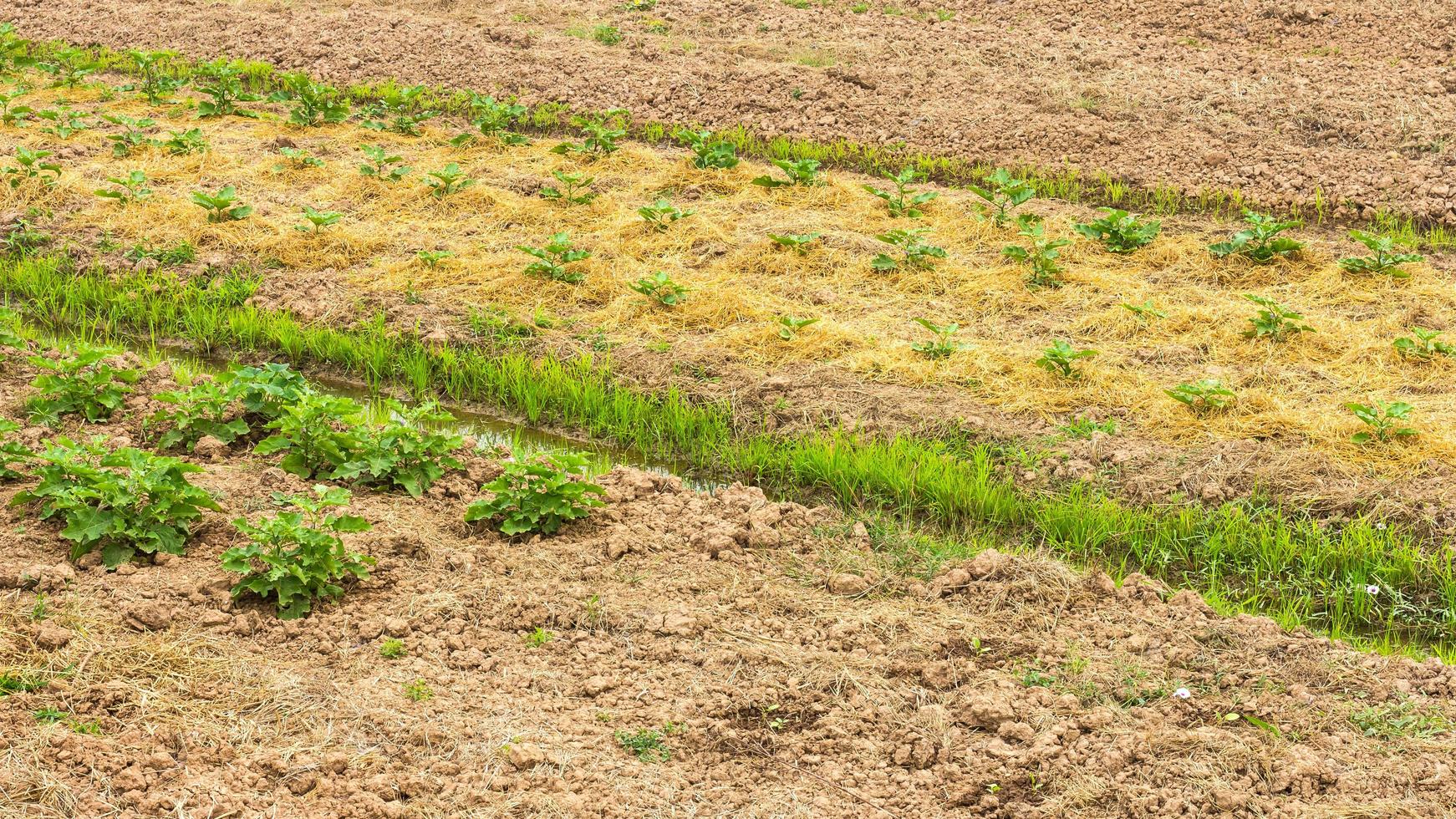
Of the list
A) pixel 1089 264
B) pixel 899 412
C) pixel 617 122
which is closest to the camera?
pixel 899 412

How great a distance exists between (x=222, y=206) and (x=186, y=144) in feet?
5.75

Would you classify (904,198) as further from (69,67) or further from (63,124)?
(69,67)

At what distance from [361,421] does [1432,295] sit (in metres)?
5.72

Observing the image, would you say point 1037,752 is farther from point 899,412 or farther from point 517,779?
point 899,412

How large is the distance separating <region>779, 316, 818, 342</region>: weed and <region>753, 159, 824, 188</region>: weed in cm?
228

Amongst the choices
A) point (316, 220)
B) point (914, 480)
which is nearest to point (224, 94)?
point (316, 220)

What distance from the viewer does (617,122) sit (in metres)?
10.2

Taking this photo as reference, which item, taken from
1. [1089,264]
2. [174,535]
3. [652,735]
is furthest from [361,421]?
[1089,264]

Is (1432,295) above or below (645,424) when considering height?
above

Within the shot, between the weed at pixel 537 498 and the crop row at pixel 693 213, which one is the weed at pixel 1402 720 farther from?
the weed at pixel 537 498

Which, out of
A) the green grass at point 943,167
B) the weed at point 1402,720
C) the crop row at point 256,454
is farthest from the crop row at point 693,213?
the crop row at point 256,454

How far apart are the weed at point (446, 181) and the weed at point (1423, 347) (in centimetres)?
579

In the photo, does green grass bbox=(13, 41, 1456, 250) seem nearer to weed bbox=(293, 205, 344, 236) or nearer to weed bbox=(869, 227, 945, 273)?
weed bbox=(869, 227, 945, 273)

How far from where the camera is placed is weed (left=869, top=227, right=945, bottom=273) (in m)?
7.62
